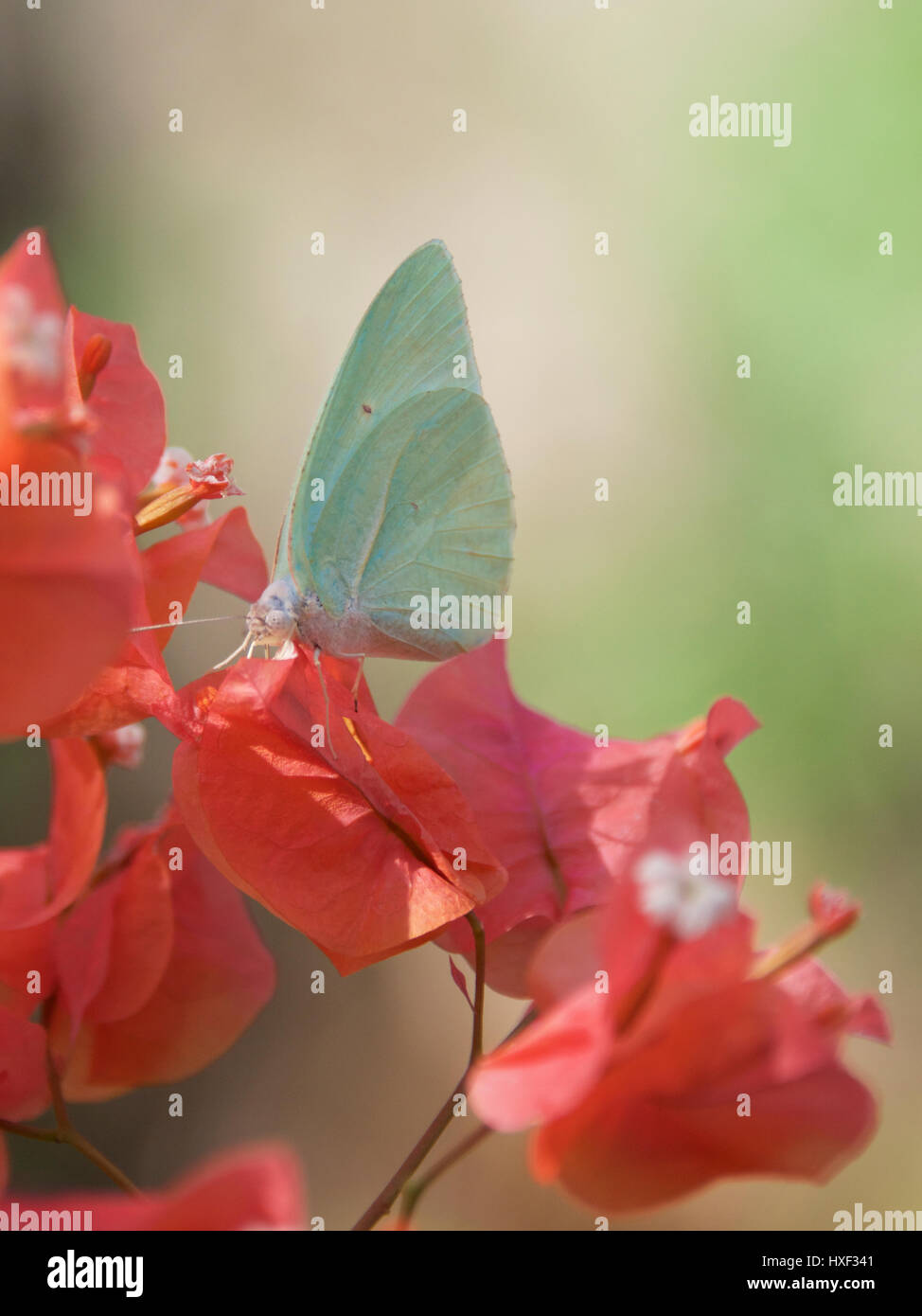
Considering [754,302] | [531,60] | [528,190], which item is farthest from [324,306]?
[754,302]

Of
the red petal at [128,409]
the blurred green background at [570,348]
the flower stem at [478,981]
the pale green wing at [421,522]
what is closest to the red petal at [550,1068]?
the flower stem at [478,981]

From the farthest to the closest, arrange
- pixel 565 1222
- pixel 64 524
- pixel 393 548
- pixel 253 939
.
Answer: pixel 565 1222 → pixel 393 548 → pixel 253 939 → pixel 64 524

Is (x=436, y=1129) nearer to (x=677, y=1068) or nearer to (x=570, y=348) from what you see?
(x=677, y=1068)

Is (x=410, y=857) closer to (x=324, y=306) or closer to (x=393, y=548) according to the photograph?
(x=393, y=548)

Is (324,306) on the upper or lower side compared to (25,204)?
lower

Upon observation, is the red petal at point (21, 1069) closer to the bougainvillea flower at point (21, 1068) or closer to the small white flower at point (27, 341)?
the bougainvillea flower at point (21, 1068)

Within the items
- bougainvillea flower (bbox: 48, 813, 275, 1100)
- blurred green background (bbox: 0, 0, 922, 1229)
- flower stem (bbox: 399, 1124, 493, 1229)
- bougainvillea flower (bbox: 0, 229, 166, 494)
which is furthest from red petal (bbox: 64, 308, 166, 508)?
blurred green background (bbox: 0, 0, 922, 1229)

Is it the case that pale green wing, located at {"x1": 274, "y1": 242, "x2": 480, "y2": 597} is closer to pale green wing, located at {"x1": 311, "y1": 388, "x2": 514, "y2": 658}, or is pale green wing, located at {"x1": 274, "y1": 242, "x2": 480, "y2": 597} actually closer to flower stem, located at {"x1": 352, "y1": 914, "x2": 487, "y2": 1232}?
pale green wing, located at {"x1": 311, "y1": 388, "x2": 514, "y2": 658}
